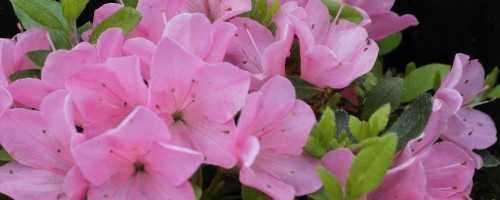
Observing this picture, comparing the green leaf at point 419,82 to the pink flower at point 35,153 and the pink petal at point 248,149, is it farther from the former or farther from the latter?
the pink flower at point 35,153

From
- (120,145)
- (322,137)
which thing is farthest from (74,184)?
(322,137)

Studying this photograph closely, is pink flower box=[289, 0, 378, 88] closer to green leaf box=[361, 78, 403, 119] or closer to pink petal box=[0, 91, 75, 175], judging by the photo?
green leaf box=[361, 78, 403, 119]

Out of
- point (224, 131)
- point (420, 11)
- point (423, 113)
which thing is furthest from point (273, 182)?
Answer: point (420, 11)

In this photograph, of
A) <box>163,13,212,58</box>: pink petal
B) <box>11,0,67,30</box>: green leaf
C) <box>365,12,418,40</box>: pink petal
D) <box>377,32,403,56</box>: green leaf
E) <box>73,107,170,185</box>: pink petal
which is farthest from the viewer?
<box>377,32,403,56</box>: green leaf

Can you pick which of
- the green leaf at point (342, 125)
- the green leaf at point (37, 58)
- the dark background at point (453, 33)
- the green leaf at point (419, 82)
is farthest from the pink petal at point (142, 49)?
the dark background at point (453, 33)

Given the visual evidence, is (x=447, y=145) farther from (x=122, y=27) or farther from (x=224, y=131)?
(x=122, y=27)

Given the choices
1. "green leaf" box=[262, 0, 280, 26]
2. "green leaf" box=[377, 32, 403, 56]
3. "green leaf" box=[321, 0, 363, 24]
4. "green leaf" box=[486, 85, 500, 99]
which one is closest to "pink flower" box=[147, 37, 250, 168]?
"green leaf" box=[262, 0, 280, 26]
